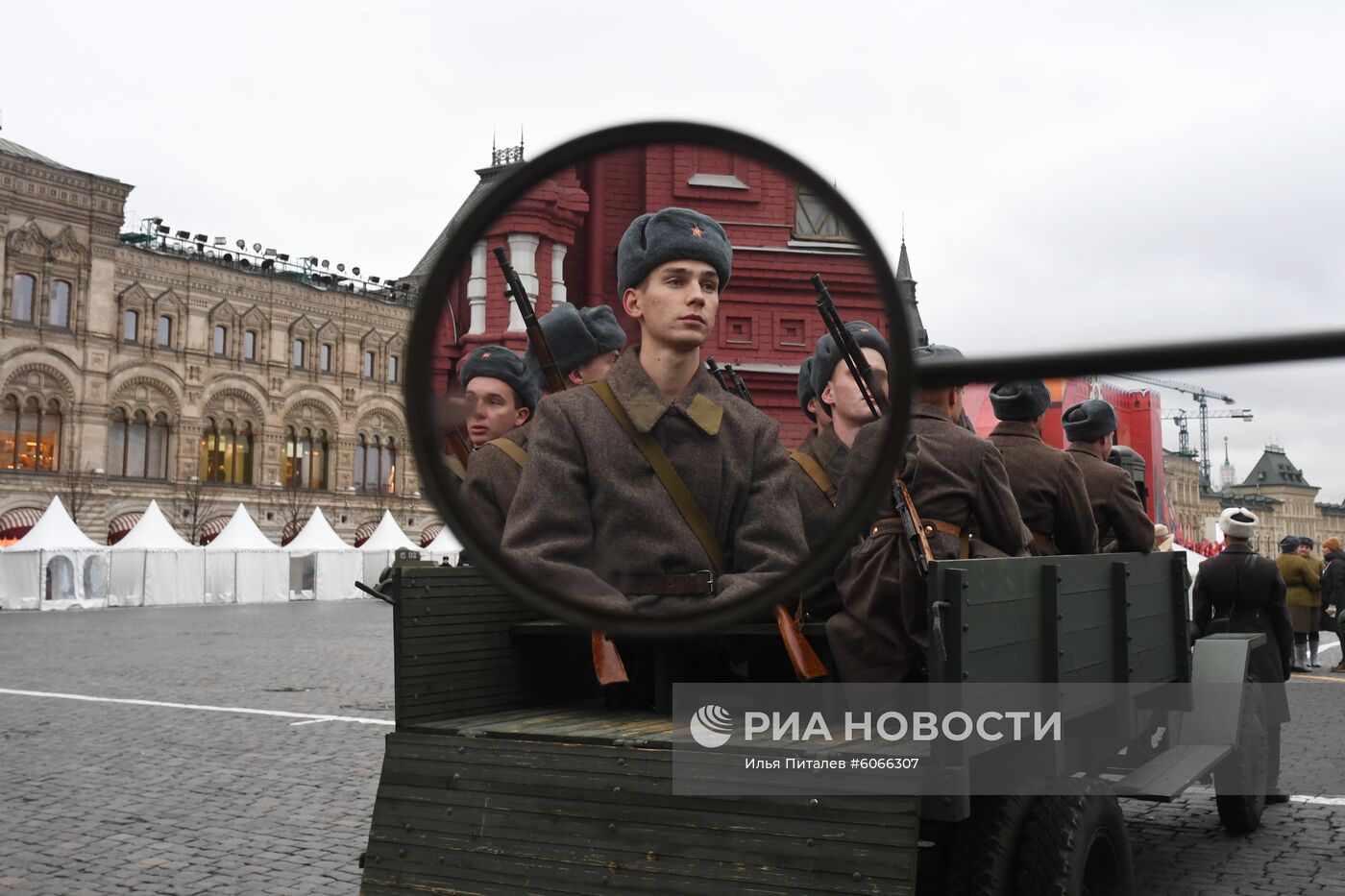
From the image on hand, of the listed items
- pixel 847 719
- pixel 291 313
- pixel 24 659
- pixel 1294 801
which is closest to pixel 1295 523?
pixel 847 719

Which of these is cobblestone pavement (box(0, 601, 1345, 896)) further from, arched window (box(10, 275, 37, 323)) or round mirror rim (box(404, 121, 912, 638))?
arched window (box(10, 275, 37, 323))

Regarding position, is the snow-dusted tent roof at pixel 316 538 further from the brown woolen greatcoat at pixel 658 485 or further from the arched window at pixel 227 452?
the brown woolen greatcoat at pixel 658 485

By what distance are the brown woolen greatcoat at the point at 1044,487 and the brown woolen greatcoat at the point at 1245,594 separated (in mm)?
4286

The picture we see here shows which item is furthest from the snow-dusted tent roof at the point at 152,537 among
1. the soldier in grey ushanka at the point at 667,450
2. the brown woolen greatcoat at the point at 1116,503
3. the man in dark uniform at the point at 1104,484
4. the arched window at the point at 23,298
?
the soldier in grey ushanka at the point at 667,450

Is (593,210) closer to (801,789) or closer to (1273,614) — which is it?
(801,789)

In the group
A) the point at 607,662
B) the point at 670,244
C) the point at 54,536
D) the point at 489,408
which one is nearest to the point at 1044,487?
the point at 607,662

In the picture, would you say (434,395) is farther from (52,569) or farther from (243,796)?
(52,569)

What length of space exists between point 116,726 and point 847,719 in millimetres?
9167

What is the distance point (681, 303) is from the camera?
1.28 metres

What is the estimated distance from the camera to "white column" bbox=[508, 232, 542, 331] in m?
1.10

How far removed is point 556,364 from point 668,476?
18 cm

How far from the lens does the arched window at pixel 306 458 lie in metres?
53.8

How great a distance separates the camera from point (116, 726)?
10992 millimetres

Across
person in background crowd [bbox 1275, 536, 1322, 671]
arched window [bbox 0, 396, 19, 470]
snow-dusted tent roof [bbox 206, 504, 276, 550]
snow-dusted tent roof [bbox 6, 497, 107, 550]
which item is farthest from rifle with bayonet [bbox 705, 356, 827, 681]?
arched window [bbox 0, 396, 19, 470]
